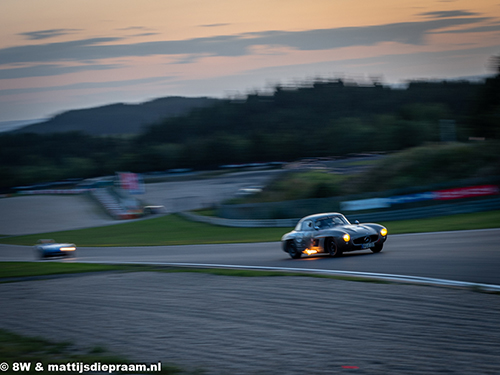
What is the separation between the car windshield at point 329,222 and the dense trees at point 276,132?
42079 millimetres

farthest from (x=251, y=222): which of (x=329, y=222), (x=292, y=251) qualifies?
(x=329, y=222)

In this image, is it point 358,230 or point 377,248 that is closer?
point 358,230

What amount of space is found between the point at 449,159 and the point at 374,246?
2498cm

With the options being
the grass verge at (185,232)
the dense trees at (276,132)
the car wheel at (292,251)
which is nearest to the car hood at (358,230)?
the car wheel at (292,251)

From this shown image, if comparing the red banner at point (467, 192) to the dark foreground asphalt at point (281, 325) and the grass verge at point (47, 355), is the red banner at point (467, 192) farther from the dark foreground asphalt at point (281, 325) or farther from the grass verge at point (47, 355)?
the grass verge at point (47, 355)

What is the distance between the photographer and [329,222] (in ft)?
45.2

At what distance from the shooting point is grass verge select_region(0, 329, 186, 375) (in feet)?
17.6

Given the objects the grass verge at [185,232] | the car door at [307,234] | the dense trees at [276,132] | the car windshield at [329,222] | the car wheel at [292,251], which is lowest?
the grass verge at [185,232]

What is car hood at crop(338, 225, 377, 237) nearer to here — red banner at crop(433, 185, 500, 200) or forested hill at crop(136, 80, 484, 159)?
red banner at crop(433, 185, 500, 200)

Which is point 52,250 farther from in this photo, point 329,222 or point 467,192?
point 467,192

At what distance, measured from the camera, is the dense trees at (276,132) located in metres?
88.5

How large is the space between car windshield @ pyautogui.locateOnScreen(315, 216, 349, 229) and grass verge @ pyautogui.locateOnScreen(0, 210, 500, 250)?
5.61m

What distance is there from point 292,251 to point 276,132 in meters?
103

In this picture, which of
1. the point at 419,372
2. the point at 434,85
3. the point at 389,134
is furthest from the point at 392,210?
the point at 434,85
